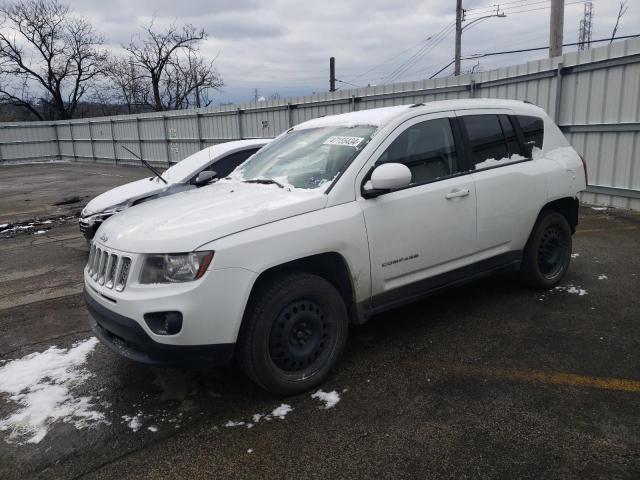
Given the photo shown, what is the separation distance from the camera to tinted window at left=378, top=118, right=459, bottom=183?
3.70 m

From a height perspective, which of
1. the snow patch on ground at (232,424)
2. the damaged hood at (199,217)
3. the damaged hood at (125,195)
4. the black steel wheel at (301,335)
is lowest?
the snow patch on ground at (232,424)

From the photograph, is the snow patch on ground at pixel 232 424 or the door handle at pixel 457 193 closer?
the snow patch on ground at pixel 232 424

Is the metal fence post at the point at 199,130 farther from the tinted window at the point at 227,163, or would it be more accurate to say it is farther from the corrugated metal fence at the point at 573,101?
the tinted window at the point at 227,163

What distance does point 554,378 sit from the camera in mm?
3287

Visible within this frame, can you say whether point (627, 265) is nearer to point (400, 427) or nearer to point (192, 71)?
point (400, 427)

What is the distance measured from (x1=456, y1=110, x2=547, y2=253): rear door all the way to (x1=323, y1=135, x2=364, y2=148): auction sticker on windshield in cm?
101

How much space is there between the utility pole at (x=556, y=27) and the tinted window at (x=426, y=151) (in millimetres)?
9271

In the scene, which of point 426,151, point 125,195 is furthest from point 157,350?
point 125,195

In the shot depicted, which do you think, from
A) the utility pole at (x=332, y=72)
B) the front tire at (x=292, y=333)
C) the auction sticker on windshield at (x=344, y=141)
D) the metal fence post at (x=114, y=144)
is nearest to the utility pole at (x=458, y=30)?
the utility pole at (x=332, y=72)

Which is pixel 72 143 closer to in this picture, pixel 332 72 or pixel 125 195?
pixel 332 72

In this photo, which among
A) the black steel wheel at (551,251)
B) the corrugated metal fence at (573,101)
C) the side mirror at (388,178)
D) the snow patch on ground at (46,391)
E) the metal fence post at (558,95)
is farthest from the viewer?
the metal fence post at (558,95)

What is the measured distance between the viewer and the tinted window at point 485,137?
4133mm

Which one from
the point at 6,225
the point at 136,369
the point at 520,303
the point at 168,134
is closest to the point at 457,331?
the point at 520,303

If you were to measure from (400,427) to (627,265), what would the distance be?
4.23 meters
